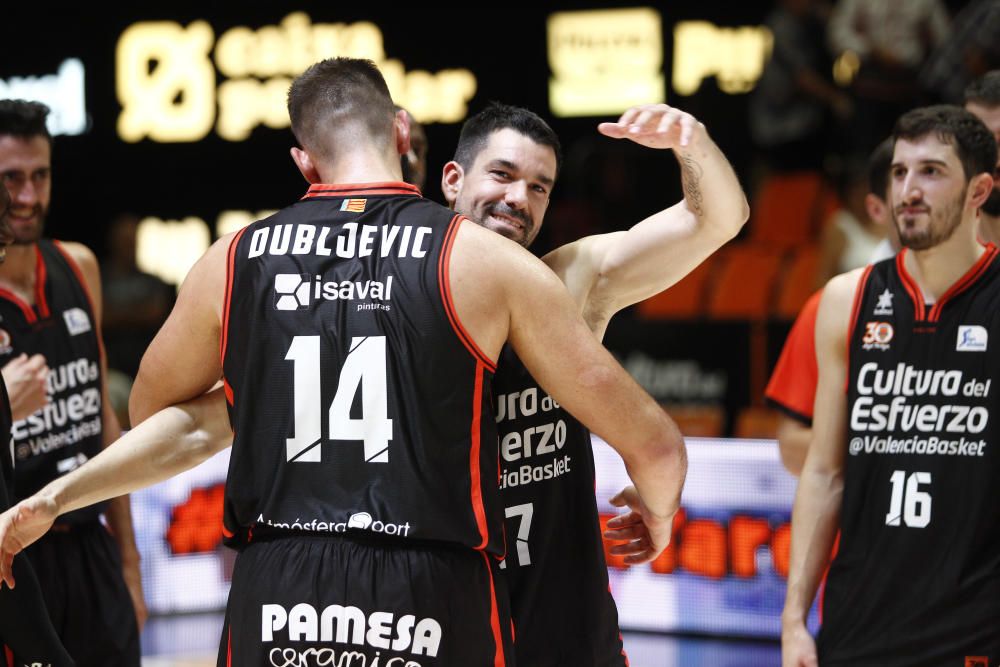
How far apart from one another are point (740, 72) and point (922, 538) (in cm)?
728

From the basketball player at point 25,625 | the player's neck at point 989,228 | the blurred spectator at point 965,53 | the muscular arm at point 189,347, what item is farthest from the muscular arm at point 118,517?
the blurred spectator at point 965,53

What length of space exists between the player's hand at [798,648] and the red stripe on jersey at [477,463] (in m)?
1.42

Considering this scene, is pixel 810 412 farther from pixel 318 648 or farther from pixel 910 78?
pixel 910 78

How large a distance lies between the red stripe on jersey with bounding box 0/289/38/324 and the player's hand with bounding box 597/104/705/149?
2.33m

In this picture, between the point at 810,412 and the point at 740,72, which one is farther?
the point at 740,72

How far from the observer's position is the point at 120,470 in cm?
322

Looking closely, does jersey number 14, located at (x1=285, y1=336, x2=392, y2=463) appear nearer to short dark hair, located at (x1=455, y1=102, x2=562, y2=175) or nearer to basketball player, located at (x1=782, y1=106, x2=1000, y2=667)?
short dark hair, located at (x1=455, y1=102, x2=562, y2=175)

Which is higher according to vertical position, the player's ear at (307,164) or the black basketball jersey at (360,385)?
the player's ear at (307,164)

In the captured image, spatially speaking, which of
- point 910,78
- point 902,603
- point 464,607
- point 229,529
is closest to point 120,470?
point 229,529

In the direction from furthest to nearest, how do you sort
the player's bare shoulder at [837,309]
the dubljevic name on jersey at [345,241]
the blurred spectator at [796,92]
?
1. the blurred spectator at [796,92]
2. the player's bare shoulder at [837,309]
3. the dubljevic name on jersey at [345,241]

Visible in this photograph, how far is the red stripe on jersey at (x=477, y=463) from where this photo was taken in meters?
3.00

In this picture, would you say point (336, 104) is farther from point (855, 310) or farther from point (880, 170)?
point (880, 170)

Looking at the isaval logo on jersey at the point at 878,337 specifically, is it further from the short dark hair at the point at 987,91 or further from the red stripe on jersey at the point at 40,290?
the red stripe on jersey at the point at 40,290

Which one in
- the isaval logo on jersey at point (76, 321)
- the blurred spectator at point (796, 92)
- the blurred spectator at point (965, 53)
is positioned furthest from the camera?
the blurred spectator at point (796, 92)
